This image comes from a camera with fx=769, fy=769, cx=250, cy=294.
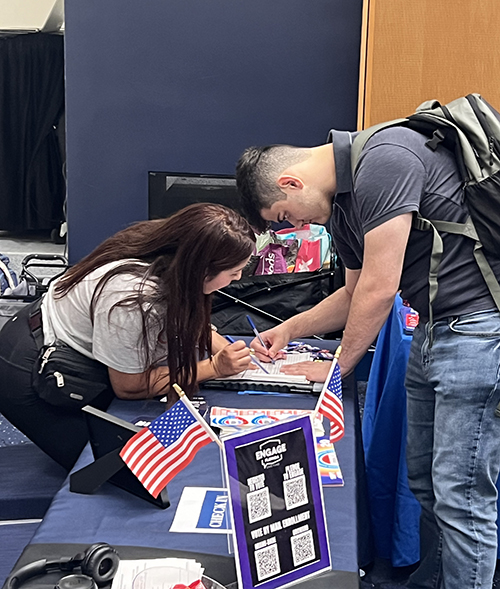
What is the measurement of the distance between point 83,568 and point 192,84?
3.62 m

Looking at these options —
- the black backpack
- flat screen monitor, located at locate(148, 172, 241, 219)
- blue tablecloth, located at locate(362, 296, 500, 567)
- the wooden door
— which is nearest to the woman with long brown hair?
the black backpack

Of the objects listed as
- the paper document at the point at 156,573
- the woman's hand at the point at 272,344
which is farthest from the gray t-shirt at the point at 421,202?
the paper document at the point at 156,573

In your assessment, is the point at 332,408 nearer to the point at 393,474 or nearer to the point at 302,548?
the point at 302,548

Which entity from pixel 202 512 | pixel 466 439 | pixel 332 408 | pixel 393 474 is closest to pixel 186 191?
pixel 393 474

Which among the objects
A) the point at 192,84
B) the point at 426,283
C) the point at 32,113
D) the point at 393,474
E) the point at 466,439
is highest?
the point at 192,84

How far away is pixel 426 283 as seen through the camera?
5.77 feet

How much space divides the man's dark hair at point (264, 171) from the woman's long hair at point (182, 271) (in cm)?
7

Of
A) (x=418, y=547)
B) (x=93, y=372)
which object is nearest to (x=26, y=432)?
(x=93, y=372)

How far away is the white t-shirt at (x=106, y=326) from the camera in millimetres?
1787

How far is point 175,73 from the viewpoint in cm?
438

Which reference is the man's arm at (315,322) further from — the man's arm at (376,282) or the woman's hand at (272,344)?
the man's arm at (376,282)

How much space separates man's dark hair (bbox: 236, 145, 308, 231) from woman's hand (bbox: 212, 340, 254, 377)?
36 cm

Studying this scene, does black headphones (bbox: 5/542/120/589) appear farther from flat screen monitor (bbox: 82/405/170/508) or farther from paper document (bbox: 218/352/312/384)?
paper document (bbox: 218/352/312/384)

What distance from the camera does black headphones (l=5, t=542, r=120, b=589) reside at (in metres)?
1.11
